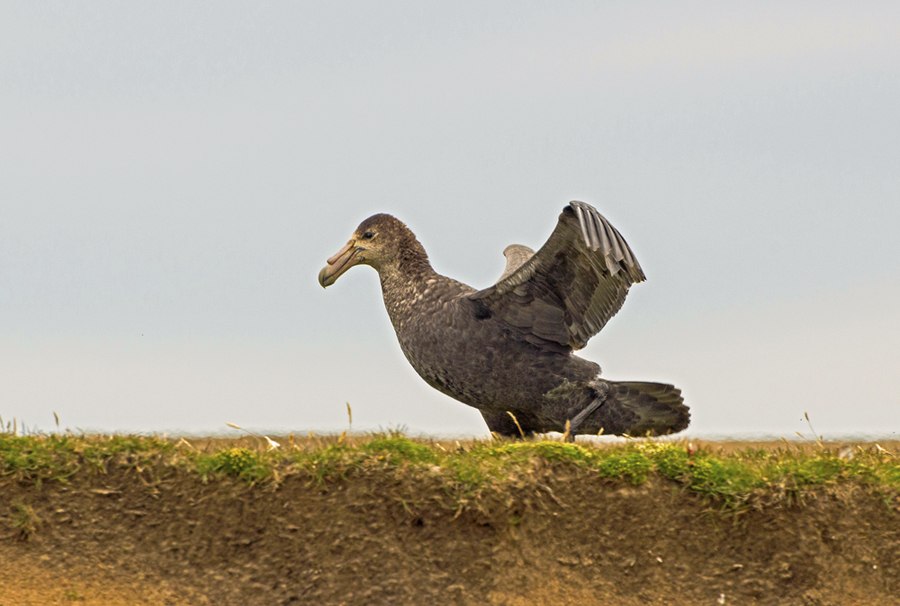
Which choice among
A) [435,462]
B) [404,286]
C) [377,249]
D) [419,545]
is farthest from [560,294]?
[419,545]

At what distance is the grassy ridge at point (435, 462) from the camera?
5.26m

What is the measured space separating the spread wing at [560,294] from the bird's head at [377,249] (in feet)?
3.11

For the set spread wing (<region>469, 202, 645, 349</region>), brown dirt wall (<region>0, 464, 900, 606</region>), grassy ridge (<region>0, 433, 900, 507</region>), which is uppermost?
spread wing (<region>469, 202, 645, 349</region>)

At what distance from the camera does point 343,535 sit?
203 inches

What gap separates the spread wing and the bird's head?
0.95 metres

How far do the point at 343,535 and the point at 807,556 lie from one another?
10.5 feet

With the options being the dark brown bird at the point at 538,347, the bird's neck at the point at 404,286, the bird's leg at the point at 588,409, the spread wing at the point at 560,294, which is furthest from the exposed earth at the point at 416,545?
the bird's neck at the point at 404,286

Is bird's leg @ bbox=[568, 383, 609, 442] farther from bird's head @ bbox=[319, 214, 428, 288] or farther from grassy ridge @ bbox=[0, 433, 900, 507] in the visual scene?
bird's head @ bbox=[319, 214, 428, 288]

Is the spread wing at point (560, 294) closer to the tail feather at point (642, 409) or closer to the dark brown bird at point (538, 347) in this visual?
the dark brown bird at point (538, 347)

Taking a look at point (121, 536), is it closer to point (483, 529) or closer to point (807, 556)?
point (483, 529)

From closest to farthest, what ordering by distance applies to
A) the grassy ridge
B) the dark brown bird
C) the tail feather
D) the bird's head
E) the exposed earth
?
the exposed earth
the grassy ridge
the dark brown bird
the tail feather
the bird's head

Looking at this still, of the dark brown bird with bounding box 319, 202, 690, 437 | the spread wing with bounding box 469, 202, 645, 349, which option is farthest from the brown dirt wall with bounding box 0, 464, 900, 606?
the spread wing with bounding box 469, 202, 645, 349

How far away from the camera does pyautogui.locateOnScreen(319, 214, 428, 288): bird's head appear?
7.51 m

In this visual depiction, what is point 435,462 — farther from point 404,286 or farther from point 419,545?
point 404,286
